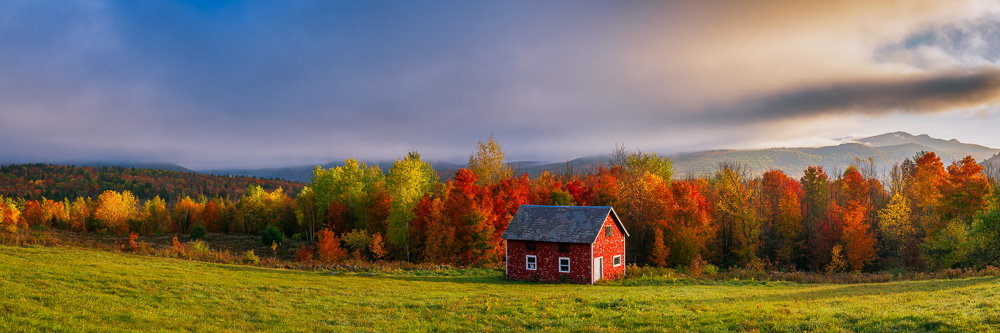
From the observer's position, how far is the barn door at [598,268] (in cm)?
3600

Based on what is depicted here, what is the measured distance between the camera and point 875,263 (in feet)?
176

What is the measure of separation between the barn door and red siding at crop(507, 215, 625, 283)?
1.05ft

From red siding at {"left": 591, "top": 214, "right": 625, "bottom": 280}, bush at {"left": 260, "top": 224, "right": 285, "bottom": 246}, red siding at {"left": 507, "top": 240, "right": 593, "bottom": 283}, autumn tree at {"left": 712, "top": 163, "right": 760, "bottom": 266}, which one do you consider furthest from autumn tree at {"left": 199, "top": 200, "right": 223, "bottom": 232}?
autumn tree at {"left": 712, "top": 163, "right": 760, "bottom": 266}

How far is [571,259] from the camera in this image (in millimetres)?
36250

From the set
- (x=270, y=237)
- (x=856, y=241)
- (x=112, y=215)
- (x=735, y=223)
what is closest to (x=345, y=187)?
(x=270, y=237)

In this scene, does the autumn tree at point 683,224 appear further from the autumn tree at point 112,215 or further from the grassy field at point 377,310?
the autumn tree at point 112,215

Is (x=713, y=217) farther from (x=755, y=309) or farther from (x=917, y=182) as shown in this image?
(x=755, y=309)

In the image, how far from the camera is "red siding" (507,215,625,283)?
35.7 metres

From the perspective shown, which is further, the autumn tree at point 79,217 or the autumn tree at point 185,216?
the autumn tree at point 185,216

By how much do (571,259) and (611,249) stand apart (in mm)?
4350

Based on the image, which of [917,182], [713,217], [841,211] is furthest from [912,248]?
[713,217]

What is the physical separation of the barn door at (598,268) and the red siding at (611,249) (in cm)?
30

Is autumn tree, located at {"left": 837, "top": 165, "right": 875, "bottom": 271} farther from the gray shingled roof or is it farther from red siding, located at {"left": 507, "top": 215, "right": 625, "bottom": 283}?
the gray shingled roof

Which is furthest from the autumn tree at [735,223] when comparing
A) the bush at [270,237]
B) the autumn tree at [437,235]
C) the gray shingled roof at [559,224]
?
the bush at [270,237]
